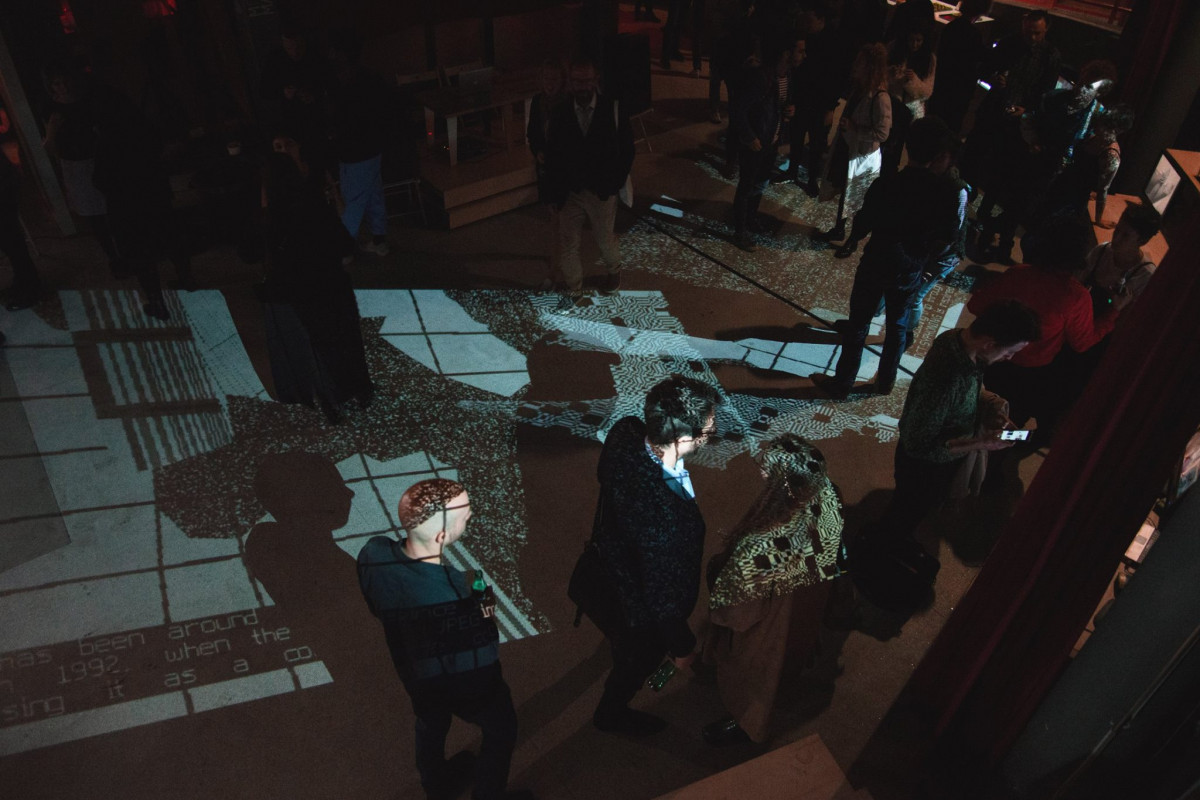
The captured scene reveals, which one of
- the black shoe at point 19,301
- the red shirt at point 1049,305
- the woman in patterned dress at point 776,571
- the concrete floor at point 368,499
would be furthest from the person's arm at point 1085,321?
the black shoe at point 19,301

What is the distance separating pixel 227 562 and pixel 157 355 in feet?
5.44

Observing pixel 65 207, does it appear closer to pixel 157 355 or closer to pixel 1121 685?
pixel 157 355

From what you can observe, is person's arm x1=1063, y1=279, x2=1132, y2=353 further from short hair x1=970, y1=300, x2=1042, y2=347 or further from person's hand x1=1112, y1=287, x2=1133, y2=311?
short hair x1=970, y1=300, x2=1042, y2=347

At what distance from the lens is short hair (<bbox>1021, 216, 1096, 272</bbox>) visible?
9.50ft

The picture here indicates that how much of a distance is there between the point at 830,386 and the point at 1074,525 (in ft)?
7.34

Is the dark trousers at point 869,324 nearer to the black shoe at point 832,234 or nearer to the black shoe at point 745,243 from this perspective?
the black shoe at point 745,243

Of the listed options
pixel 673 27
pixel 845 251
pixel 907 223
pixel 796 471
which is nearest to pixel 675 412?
pixel 796 471

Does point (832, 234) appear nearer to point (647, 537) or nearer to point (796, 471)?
point (796, 471)

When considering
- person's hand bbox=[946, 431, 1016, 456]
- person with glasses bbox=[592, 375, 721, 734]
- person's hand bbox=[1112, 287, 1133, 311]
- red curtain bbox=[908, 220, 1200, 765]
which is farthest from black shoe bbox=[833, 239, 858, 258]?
person with glasses bbox=[592, 375, 721, 734]

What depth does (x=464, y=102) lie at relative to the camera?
5469mm

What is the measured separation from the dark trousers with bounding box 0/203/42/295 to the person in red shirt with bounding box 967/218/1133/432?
490cm

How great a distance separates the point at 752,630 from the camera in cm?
244

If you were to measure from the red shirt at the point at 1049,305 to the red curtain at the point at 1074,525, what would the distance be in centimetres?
124

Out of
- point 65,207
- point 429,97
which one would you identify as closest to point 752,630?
point 429,97
